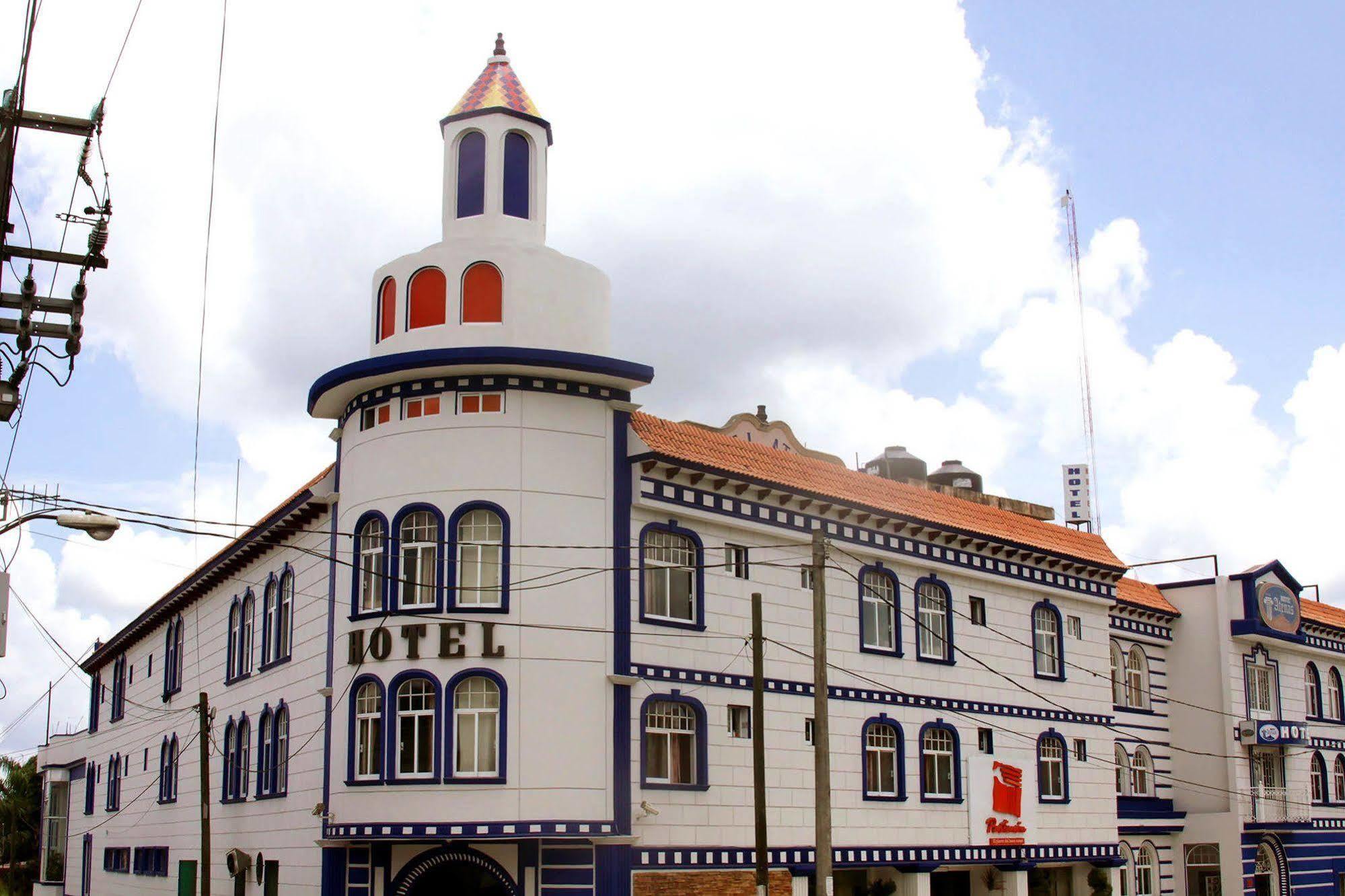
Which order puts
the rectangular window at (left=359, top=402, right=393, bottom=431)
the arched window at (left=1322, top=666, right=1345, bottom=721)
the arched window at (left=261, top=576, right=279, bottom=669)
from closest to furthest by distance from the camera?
the rectangular window at (left=359, top=402, right=393, bottom=431)
the arched window at (left=261, top=576, right=279, bottom=669)
the arched window at (left=1322, top=666, right=1345, bottom=721)

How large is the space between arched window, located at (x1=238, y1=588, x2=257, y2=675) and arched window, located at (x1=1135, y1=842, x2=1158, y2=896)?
26.1 m

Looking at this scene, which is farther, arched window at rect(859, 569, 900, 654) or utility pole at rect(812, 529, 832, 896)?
arched window at rect(859, 569, 900, 654)

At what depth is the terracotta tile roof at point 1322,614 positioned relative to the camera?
5162 centimetres

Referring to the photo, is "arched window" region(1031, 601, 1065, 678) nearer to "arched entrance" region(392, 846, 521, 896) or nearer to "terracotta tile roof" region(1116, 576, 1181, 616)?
"terracotta tile roof" region(1116, 576, 1181, 616)

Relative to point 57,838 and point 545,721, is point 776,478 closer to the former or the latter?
point 545,721

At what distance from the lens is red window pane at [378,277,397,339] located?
32156 mm

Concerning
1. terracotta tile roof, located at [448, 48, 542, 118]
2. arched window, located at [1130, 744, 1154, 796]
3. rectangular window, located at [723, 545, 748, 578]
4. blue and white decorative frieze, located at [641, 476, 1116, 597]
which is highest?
terracotta tile roof, located at [448, 48, 542, 118]

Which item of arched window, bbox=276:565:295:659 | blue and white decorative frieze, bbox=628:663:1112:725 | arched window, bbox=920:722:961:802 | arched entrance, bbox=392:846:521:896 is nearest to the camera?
arched entrance, bbox=392:846:521:896

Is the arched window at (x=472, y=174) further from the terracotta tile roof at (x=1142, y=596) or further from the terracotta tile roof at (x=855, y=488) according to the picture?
the terracotta tile roof at (x=1142, y=596)

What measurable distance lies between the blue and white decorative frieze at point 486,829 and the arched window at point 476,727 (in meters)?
0.95

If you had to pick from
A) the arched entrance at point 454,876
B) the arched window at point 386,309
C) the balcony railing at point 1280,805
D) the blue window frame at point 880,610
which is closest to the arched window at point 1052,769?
the blue window frame at point 880,610

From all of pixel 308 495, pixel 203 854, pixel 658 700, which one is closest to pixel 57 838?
pixel 203 854

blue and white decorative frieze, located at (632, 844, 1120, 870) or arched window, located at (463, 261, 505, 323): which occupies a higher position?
arched window, located at (463, 261, 505, 323)

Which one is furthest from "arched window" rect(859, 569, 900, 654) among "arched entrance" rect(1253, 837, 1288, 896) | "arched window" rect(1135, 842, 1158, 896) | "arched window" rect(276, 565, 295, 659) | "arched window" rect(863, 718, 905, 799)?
"arched entrance" rect(1253, 837, 1288, 896)
